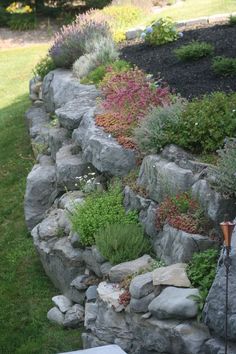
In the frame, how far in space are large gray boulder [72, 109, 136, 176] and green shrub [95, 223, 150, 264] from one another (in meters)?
1.28

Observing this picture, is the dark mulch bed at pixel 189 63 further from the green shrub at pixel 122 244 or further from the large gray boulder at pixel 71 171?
the green shrub at pixel 122 244

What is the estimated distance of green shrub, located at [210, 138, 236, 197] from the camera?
6449mm

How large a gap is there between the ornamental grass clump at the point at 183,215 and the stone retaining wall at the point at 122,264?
10cm

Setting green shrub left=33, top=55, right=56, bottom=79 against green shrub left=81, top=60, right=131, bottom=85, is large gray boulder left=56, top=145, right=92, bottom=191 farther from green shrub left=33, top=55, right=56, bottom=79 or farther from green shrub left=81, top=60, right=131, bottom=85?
green shrub left=33, top=55, right=56, bottom=79

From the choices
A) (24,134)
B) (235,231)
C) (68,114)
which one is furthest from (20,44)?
(235,231)

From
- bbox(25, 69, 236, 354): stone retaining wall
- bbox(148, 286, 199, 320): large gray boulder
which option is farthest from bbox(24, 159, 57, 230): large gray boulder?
bbox(148, 286, 199, 320): large gray boulder

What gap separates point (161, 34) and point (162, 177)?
7.02 metres

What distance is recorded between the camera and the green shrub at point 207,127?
7.62 meters

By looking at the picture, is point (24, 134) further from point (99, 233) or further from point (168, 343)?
point (168, 343)

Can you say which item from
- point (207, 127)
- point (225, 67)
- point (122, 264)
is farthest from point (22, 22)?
point (122, 264)

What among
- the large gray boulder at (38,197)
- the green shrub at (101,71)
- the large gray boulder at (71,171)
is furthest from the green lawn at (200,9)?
the large gray boulder at (71,171)

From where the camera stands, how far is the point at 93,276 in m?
7.82

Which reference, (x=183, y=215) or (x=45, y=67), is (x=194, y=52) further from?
(x=183, y=215)

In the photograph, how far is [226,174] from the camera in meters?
6.52
